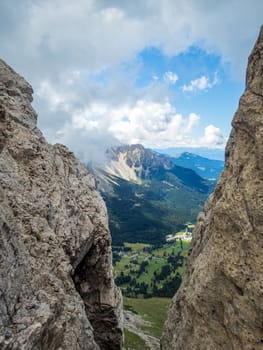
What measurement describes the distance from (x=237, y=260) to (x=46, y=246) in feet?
44.7

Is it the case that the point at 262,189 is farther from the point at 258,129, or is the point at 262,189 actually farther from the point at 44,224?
the point at 44,224

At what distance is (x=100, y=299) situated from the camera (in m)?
35.3

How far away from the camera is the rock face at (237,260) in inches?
769

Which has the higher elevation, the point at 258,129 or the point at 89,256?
the point at 258,129

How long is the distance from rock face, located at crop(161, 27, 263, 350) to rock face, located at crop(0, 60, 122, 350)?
350 inches

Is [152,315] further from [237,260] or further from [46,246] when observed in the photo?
[237,260]

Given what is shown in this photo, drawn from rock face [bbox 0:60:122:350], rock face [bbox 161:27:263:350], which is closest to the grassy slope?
rock face [bbox 0:60:122:350]

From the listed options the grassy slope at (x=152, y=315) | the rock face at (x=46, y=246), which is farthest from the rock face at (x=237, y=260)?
the grassy slope at (x=152, y=315)

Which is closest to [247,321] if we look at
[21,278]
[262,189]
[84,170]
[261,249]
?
[261,249]

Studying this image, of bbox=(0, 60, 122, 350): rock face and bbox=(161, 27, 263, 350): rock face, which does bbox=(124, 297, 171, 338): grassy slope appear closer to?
bbox=(0, 60, 122, 350): rock face

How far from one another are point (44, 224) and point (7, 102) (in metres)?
15.6

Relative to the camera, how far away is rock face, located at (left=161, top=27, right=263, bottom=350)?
64.1 ft

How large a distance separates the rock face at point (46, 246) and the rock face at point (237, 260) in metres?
Answer: 8.89

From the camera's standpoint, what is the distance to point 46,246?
2436cm
